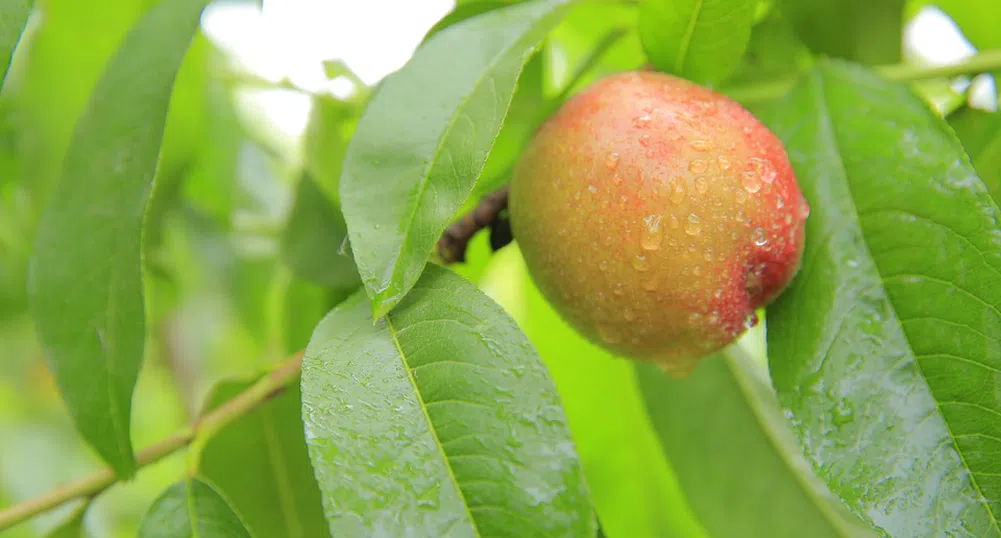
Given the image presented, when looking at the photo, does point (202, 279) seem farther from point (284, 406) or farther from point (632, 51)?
point (632, 51)

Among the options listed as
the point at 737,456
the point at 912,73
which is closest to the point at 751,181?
the point at 912,73

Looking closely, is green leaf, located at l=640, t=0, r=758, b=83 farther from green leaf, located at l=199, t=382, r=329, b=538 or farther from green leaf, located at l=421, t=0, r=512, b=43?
green leaf, located at l=199, t=382, r=329, b=538

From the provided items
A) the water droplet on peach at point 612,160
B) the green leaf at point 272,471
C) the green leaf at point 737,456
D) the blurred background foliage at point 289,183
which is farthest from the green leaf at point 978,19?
the green leaf at point 272,471

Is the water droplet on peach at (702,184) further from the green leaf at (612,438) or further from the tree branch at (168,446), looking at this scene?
the green leaf at (612,438)

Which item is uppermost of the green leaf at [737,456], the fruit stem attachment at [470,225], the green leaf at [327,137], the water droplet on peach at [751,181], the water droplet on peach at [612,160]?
the water droplet on peach at [612,160]

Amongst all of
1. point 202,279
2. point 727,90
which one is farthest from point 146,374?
point 727,90

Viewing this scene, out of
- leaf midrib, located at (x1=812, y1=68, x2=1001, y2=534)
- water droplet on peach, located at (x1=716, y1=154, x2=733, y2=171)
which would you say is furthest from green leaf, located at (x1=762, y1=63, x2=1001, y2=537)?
water droplet on peach, located at (x1=716, y1=154, x2=733, y2=171)

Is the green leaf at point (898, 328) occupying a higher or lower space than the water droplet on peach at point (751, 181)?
lower

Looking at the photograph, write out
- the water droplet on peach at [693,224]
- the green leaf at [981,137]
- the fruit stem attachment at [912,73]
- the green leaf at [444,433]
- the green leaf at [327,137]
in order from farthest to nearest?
the green leaf at [327,137]
the fruit stem attachment at [912,73]
the green leaf at [981,137]
the water droplet on peach at [693,224]
the green leaf at [444,433]
